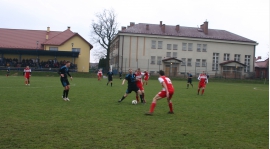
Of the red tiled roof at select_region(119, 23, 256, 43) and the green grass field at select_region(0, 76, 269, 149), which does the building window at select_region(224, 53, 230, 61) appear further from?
the green grass field at select_region(0, 76, 269, 149)

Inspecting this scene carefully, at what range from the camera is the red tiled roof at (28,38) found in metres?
56.8

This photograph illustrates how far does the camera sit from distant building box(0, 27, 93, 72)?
54188 mm

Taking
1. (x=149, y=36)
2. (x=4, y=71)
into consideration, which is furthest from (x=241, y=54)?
(x=4, y=71)

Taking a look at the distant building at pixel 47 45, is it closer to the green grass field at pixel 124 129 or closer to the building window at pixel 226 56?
the building window at pixel 226 56

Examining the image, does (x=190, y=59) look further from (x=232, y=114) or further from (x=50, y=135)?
(x=50, y=135)

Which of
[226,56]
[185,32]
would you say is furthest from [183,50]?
[226,56]

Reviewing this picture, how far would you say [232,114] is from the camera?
1174cm

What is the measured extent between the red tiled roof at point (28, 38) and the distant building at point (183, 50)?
8.24m

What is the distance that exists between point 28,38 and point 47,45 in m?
4.17

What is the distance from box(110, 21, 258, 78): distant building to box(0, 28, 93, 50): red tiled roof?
325 inches

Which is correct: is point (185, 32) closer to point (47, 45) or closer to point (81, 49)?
point (81, 49)

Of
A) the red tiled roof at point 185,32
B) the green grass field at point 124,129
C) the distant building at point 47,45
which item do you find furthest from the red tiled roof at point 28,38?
the green grass field at point 124,129

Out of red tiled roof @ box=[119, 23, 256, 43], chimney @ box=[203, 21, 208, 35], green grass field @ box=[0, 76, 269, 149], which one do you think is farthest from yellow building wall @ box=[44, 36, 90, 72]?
green grass field @ box=[0, 76, 269, 149]

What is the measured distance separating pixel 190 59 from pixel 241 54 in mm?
11387
